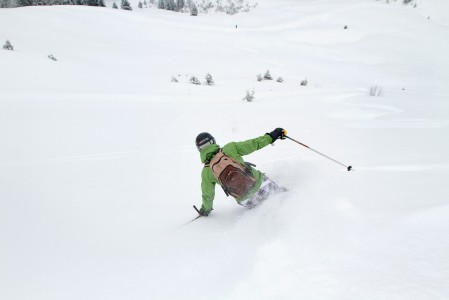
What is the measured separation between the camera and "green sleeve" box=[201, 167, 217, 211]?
344cm

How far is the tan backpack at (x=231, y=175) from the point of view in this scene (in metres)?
3.13

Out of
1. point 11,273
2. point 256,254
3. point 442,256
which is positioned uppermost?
point 442,256

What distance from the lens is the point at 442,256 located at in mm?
1586

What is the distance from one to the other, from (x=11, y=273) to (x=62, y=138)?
146 inches

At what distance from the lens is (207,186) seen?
3.50m

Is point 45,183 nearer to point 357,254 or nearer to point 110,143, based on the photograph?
point 110,143

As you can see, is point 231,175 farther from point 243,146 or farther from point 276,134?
point 276,134

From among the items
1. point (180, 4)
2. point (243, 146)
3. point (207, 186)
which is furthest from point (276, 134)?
point (180, 4)

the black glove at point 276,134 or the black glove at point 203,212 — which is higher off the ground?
the black glove at point 276,134

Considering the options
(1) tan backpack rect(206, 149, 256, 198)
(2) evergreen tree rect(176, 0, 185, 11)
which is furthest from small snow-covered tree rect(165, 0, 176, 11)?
(1) tan backpack rect(206, 149, 256, 198)

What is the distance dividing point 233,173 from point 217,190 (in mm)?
1540

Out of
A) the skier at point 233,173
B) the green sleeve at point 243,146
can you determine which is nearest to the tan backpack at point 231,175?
the skier at point 233,173

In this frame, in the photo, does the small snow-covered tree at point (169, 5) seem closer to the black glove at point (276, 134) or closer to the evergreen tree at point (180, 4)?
the evergreen tree at point (180, 4)

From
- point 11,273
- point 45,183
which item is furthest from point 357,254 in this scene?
point 45,183
